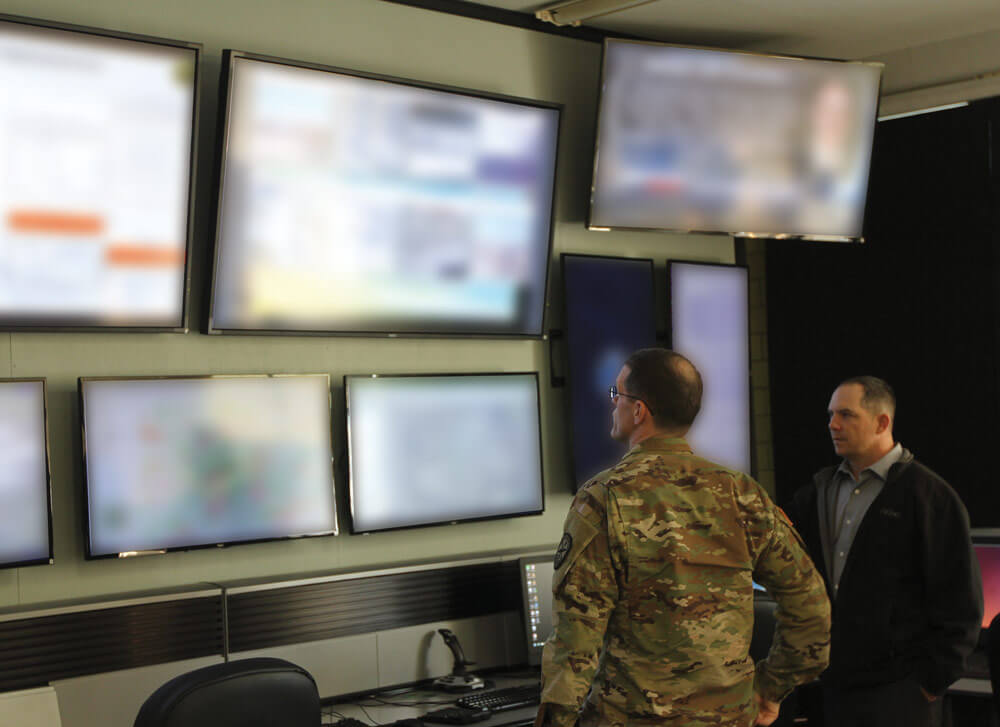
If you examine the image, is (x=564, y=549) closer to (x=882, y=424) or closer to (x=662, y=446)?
(x=662, y=446)

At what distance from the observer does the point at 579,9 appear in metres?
3.70

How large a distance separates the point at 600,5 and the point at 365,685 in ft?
7.03

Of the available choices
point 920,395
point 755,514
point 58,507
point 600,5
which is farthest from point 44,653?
point 920,395

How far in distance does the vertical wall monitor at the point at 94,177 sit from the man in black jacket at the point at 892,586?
1.83 meters

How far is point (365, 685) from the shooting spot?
10.6ft

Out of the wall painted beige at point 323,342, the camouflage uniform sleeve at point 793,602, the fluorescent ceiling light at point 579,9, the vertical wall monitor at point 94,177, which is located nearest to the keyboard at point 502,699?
the wall painted beige at point 323,342

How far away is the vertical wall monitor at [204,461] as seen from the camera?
287 cm

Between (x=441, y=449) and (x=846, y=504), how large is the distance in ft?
3.77

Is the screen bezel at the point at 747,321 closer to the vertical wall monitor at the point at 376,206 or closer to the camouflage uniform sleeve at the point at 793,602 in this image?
the vertical wall monitor at the point at 376,206

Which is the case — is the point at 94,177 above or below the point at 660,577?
above

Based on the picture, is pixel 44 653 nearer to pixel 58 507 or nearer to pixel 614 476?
pixel 58 507

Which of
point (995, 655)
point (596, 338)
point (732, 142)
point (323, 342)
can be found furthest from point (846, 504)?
point (323, 342)

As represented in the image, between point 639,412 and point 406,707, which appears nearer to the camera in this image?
point 639,412

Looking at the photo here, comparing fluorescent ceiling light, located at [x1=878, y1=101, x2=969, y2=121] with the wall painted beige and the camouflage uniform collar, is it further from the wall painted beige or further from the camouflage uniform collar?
the camouflage uniform collar
